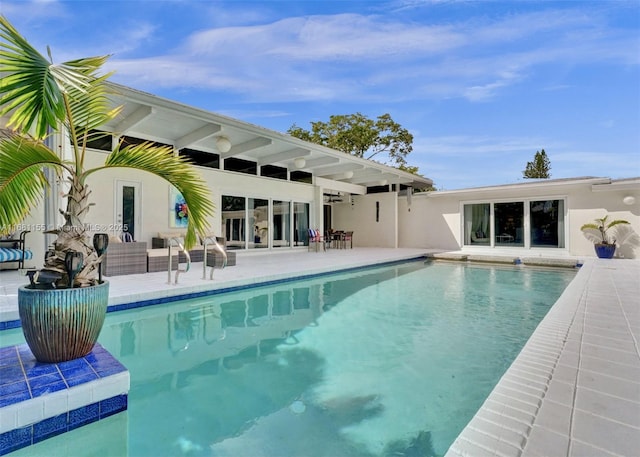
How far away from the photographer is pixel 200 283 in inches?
230

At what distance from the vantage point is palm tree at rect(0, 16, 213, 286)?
5.88ft

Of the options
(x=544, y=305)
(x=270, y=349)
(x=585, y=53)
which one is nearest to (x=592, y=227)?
(x=585, y=53)

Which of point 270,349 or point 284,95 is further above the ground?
point 284,95

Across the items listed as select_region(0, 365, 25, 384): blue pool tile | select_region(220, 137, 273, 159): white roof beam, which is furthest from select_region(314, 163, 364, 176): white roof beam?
select_region(0, 365, 25, 384): blue pool tile

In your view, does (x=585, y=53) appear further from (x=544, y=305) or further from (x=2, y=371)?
(x=2, y=371)

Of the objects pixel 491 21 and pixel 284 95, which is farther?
pixel 284 95

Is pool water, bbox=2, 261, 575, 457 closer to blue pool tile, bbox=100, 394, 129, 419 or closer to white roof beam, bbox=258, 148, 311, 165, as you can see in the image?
blue pool tile, bbox=100, 394, 129, 419

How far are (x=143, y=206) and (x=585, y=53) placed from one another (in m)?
12.2

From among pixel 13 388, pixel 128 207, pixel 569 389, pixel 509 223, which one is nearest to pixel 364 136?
pixel 509 223

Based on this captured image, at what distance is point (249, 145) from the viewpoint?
29.6 feet

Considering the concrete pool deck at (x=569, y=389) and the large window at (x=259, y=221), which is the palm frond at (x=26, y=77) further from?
the large window at (x=259, y=221)

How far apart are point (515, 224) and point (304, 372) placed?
1224 centimetres

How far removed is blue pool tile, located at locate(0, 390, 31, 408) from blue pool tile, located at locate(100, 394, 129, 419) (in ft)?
1.38

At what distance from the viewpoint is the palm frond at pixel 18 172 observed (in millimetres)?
2387
